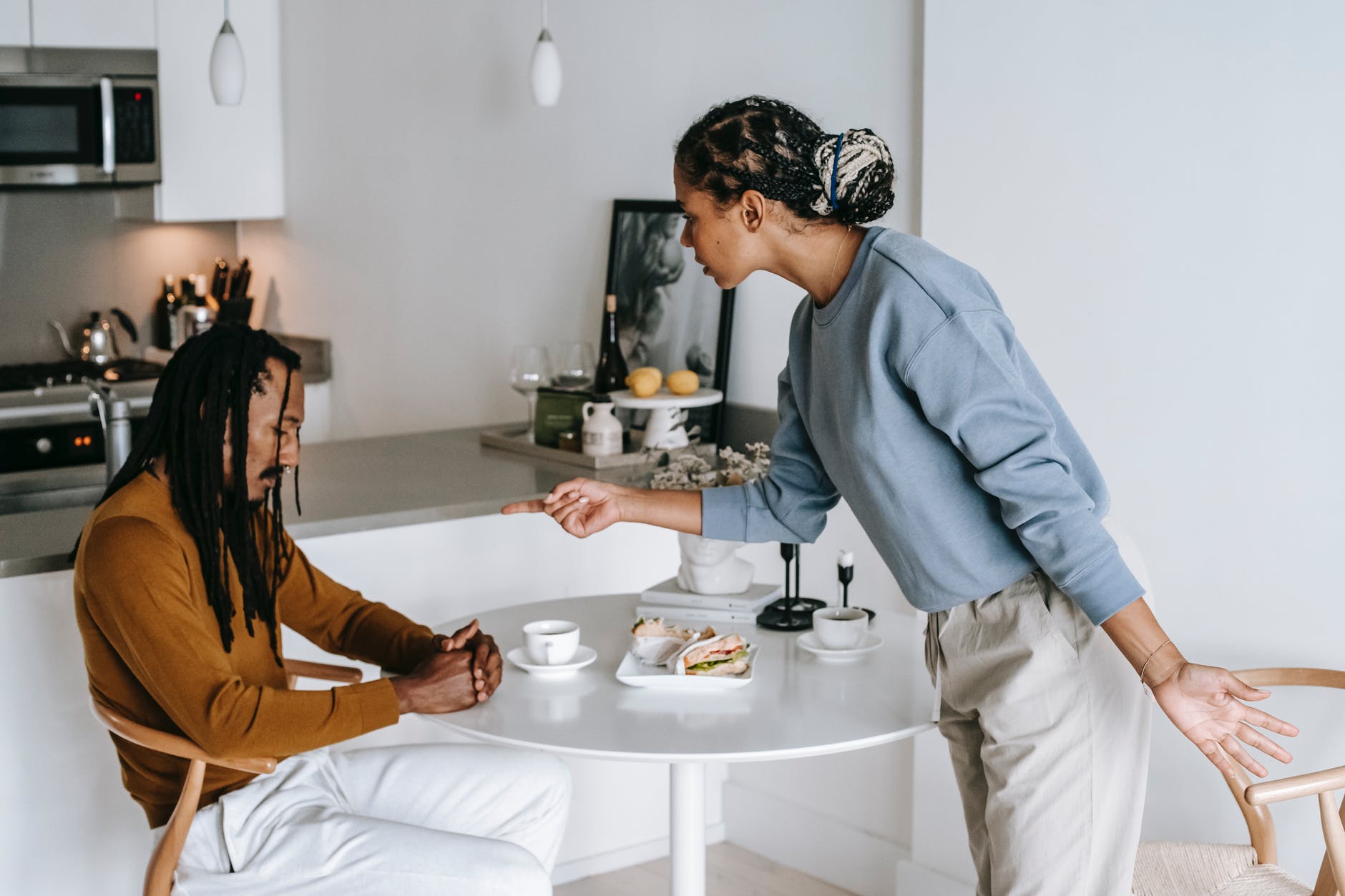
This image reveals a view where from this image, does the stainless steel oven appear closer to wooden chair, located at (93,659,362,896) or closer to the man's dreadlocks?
the man's dreadlocks

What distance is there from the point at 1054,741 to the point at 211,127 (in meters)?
3.75

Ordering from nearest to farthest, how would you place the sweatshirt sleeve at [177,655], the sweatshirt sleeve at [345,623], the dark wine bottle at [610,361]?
the sweatshirt sleeve at [177,655], the sweatshirt sleeve at [345,623], the dark wine bottle at [610,361]

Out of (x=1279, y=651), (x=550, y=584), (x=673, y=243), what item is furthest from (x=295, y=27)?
(x=1279, y=651)

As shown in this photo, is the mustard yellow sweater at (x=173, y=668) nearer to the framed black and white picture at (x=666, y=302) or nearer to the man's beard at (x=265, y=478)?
the man's beard at (x=265, y=478)

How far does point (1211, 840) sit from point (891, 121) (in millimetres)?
1461

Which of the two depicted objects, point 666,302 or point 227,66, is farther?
point 227,66

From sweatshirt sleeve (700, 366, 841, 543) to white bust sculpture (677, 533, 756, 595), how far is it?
0.80 ft

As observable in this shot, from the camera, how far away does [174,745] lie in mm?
1776

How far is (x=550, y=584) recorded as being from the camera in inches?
117

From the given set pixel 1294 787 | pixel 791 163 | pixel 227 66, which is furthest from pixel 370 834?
pixel 227 66

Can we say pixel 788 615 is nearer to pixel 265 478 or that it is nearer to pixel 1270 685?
pixel 1270 685

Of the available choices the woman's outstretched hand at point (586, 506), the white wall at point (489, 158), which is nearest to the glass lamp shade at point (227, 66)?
the white wall at point (489, 158)

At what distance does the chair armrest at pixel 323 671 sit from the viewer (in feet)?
7.24

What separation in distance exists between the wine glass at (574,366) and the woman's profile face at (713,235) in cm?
163
